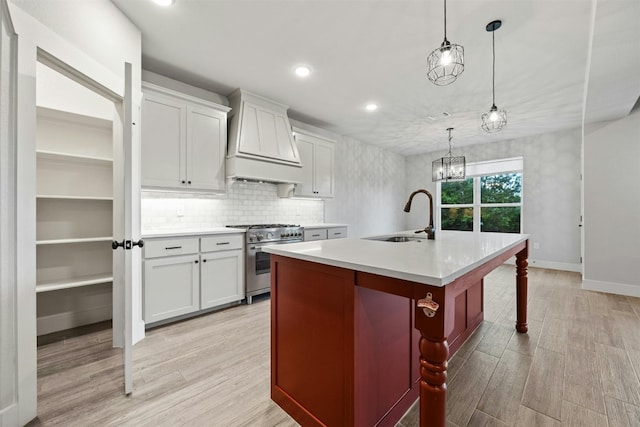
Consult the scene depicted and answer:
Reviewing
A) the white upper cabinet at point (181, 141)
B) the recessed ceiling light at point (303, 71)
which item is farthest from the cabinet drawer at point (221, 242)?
the recessed ceiling light at point (303, 71)

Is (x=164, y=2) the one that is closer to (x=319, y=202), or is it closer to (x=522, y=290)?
(x=319, y=202)

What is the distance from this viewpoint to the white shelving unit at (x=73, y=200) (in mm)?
2428

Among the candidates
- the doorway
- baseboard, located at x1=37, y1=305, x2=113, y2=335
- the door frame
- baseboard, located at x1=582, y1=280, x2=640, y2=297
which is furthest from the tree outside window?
the door frame

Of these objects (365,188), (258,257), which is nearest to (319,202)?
(365,188)

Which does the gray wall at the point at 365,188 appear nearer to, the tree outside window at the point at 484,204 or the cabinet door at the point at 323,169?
the cabinet door at the point at 323,169

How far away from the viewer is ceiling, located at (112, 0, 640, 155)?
2035 millimetres

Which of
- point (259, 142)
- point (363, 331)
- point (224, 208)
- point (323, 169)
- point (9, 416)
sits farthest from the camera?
A: point (323, 169)

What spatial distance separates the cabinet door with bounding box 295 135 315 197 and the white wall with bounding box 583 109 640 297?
405cm

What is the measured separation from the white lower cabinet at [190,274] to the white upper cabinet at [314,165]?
1556 mm

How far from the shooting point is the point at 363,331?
1.22 m

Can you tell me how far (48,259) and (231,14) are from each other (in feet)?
8.87

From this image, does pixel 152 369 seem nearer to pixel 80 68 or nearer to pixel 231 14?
pixel 80 68

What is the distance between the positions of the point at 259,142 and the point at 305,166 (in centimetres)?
101

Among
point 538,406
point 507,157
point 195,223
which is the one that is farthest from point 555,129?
point 195,223
